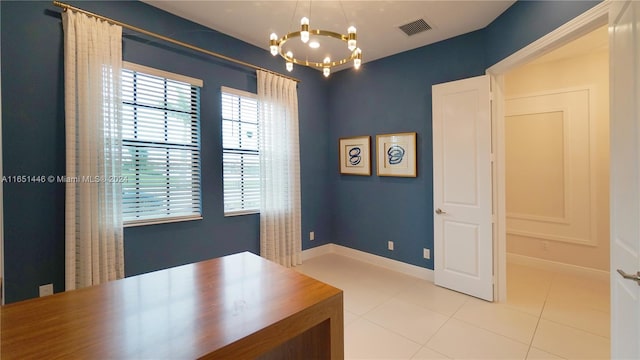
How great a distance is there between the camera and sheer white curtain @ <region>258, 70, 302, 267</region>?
11.2ft

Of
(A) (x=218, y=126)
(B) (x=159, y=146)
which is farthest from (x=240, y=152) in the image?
(B) (x=159, y=146)

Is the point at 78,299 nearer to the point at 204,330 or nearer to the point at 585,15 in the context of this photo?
the point at 204,330

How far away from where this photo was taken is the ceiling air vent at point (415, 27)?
112 inches

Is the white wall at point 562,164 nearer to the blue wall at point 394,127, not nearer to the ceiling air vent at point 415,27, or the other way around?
the blue wall at point 394,127

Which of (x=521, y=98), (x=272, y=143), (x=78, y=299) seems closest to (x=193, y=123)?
(x=272, y=143)

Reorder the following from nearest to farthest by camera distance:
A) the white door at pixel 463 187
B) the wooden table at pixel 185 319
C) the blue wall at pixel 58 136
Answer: the wooden table at pixel 185 319, the blue wall at pixel 58 136, the white door at pixel 463 187

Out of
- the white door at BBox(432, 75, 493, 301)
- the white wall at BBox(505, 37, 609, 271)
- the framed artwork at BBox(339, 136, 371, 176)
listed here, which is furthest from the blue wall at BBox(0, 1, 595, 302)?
the white wall at BBox(505, 37, 609, 271)

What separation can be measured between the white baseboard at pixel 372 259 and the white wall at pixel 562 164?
1545 millimetres

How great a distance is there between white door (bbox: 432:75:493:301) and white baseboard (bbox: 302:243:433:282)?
242 mm

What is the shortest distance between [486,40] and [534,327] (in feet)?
9.23

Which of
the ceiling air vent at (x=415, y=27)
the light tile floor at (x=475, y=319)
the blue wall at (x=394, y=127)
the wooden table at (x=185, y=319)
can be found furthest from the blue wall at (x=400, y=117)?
the wooden table at (x=185, y=319)

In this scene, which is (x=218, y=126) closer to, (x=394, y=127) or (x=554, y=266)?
(x=394, y=127)

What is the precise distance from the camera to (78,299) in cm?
114

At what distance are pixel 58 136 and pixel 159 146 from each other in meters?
0.72
